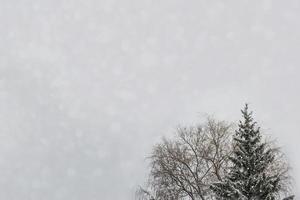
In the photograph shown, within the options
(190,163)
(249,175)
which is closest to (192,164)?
(190,163)

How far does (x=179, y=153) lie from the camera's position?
4297cm

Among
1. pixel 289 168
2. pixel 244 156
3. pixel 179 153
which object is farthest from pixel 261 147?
pixel 179 153

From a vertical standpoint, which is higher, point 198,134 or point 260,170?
point 198,134

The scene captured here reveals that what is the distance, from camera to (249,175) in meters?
26.8

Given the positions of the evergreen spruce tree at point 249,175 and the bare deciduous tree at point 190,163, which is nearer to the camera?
the evergreen spruce tree at point 249,175

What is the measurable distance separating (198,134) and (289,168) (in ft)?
25.2

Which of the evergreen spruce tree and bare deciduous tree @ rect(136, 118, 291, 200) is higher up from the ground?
bare deciduous tree @ rect(136, 118, 291, 200)

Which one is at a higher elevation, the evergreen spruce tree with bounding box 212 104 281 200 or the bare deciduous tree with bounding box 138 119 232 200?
the bare deciduous tree with bounding box 138 119 232 200

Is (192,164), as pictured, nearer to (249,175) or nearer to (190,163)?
(190,163)

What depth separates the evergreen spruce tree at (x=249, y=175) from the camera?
26.4 m

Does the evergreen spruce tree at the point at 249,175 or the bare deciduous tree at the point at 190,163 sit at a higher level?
the bare deciduous tree at the point at 190,163

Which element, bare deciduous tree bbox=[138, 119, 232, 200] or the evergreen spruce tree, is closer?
the evergreen spruce tree

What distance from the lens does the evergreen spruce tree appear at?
86.5ft

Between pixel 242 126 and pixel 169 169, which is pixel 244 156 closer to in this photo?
pixel 242 126
